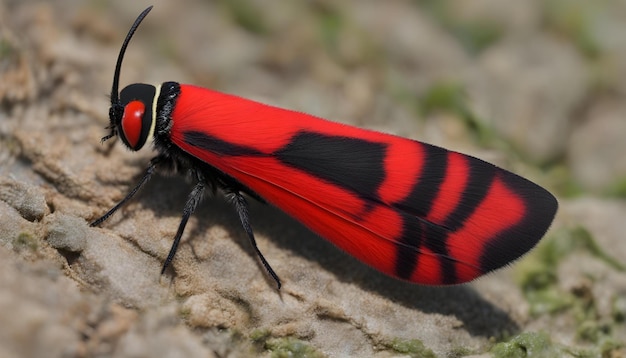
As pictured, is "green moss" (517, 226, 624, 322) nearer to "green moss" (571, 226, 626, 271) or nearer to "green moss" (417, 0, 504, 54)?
"green moss" (571, 226, 626, 271)

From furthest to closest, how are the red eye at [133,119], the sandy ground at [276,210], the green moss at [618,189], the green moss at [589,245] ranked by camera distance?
the green moss at [618,189] → the green moss at [589,245] → the red eye at [133,119] → the sandy ground at [276,210]

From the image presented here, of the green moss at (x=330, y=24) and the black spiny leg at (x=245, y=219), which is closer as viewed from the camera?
the black spiny leg at (x=245, y=219)

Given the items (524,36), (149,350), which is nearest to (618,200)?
(524,36)

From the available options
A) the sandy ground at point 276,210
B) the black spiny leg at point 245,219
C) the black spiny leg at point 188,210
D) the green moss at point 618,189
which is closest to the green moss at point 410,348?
the sandy ground at point 276,210

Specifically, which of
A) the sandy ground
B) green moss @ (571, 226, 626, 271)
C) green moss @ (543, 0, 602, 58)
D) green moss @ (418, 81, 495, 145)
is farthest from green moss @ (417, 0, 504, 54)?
green moss @ (571, 226, 626, 271)

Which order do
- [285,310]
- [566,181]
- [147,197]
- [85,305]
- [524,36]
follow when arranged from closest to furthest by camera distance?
[85,305], [285,310], [147,197], [566,181], [524,36]

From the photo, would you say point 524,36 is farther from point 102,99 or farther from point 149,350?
point 149,350

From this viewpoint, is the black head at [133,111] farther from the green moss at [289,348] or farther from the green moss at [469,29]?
the green moss at [469,29]

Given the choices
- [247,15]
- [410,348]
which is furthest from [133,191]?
[247,15]
